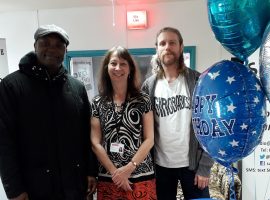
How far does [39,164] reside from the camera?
137 cm

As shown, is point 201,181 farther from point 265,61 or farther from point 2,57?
point 2,57

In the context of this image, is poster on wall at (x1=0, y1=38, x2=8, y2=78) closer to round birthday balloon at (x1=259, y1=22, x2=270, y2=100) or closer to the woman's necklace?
the woman's necklace

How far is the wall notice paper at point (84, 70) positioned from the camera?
3.66m

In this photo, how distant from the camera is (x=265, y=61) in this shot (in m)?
0.82

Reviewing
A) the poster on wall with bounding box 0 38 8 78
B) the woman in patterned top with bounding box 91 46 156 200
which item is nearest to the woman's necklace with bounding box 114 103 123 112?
the woman in patterned top with bounding box 91 46 156 200

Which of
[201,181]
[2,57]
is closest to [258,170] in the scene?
[201,181]

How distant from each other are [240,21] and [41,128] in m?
1.07

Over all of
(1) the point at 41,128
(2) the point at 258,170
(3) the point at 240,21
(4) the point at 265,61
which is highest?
(3) the point at 240,21

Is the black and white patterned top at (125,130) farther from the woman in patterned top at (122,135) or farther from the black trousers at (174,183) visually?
the black trousers at (174,183)

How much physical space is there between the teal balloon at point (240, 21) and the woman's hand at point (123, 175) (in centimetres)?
81

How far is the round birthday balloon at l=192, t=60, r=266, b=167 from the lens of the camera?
879mm

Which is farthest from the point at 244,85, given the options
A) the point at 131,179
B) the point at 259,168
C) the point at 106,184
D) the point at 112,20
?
the point at 112,20

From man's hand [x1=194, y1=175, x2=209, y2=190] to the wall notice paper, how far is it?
2.40 meters

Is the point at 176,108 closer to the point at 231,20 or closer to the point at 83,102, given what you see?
the point at 83,102
